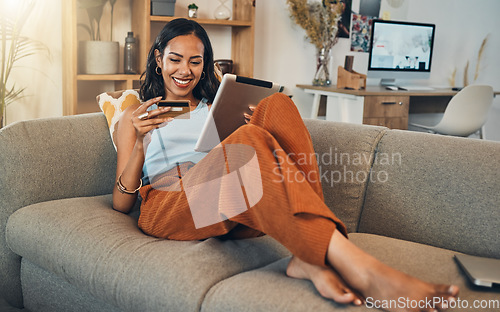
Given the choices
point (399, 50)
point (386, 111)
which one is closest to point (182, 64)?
point (386, 111)

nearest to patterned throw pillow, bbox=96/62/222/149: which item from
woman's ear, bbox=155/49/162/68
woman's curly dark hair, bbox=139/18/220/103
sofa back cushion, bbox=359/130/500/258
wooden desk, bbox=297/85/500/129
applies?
woman's curly dark hair, bbox=139/18/220/103

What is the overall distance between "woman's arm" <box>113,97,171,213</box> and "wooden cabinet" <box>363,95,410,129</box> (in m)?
2.26

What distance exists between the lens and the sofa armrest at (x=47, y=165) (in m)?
1.67

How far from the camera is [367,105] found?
142 inches

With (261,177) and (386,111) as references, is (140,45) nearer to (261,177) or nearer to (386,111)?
(386,111)

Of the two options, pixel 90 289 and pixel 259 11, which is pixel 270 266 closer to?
pixel 90 289

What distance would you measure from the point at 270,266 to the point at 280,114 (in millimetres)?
397

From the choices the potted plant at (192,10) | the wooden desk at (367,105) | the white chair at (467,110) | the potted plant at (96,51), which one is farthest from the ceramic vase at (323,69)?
the potted plant at (96,51)

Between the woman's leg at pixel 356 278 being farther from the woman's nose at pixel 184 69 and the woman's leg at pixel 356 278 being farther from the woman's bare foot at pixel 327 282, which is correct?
the woman's nose at pixel 184 69

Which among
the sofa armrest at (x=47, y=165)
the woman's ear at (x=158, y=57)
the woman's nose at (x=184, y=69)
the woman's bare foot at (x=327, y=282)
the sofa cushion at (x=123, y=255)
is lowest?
the sofa cushion at (x=123, y=255)

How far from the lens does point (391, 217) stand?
1641 millimetres

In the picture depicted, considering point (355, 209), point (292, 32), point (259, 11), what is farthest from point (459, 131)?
point (355, 209)

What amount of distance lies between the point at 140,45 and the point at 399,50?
2.27 meters

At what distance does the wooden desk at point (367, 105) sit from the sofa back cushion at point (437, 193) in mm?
1918
